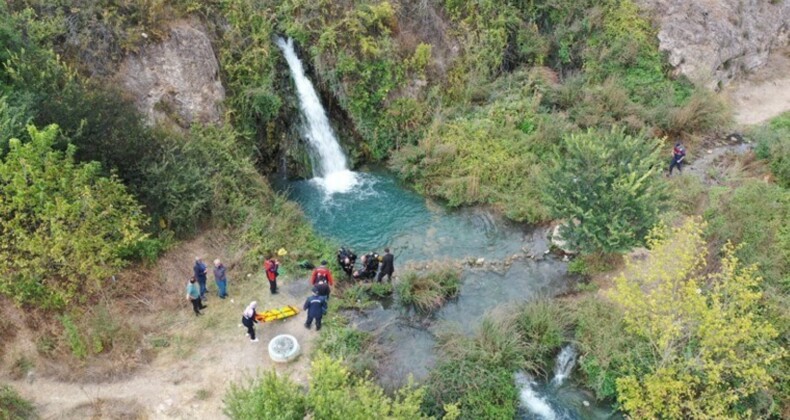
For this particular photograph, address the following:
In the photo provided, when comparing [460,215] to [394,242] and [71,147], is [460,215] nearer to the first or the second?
[394,242]

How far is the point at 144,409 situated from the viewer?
503 inches

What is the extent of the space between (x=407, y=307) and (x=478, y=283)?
243 centimetres

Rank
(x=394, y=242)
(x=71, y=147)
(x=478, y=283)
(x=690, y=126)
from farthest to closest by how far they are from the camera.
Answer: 1. (x=690, y=126)
2. (x=394, y=242)
3. (x=478, y=283)
4. (x=71, y=147)

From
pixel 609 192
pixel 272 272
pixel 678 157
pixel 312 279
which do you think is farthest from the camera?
pixel 678 157

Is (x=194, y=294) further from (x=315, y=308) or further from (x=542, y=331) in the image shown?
(x=542, y=331)

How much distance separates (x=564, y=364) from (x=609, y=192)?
4662mm

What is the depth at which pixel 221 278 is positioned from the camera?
15312 millimetres

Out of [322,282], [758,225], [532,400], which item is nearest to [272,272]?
[322,282]

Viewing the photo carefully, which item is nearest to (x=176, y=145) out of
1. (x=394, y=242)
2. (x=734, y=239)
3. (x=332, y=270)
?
(x=332, y=270)

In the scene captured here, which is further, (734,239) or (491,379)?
(734,239)

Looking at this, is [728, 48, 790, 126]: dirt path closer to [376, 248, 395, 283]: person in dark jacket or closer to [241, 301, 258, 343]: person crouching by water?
[376, 248, 395, 283]: person in dark jacket

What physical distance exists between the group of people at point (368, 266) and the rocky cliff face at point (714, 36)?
15.9 metres

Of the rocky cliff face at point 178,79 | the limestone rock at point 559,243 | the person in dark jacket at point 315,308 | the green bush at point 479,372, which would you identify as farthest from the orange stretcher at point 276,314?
the limestone rock at point 559,243

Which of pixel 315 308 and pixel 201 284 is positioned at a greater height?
pixel 201 284
